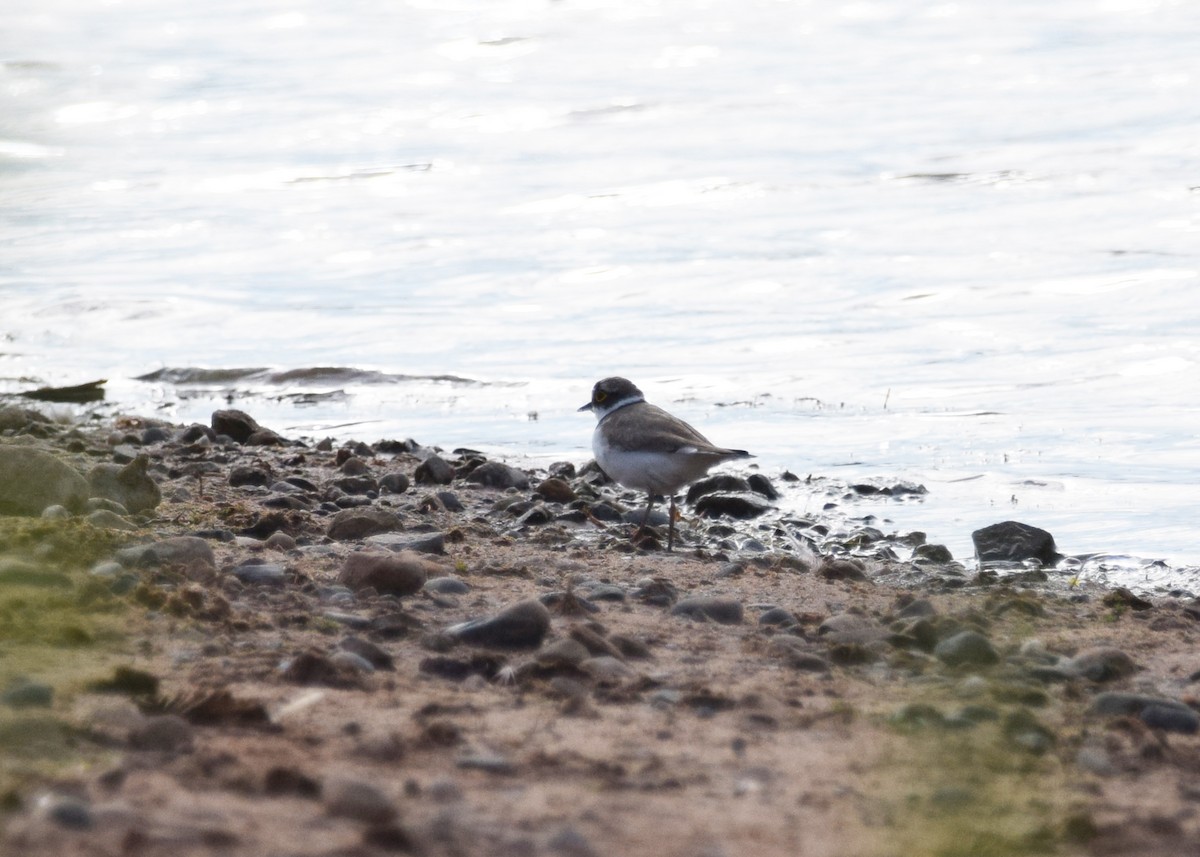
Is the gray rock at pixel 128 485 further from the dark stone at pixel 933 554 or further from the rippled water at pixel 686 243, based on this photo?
the dark stone at pixel 933 554

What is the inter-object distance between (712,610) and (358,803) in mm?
2442

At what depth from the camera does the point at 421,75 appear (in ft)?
82.5

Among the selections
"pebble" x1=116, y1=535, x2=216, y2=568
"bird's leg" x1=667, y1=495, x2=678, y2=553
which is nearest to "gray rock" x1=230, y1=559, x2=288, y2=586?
"pebble" x1=116, y1=535, x2=216, y2=568

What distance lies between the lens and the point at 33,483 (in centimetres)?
624

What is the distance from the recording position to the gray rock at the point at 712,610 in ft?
17.5

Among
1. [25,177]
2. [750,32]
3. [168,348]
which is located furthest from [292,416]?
[750,32]

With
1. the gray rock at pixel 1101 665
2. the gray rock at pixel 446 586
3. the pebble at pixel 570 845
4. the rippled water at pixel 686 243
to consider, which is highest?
the rippled water at pixel 686 243

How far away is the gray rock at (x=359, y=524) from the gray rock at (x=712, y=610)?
1.72 meters

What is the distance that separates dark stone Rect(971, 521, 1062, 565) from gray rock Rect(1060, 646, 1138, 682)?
2.06 metres

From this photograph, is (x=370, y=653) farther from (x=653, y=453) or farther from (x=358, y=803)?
(x=653, y=453)

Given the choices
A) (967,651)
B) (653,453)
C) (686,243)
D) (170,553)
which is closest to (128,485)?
(170,553)

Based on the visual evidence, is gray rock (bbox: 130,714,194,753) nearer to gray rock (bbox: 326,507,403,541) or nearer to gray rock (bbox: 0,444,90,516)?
gray rock (bbox: 0,444,90,516)

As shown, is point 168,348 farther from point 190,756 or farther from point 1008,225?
point 190,756

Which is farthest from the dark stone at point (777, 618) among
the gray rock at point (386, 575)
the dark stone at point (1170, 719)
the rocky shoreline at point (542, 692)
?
the dark stone at point (1170, 719)
